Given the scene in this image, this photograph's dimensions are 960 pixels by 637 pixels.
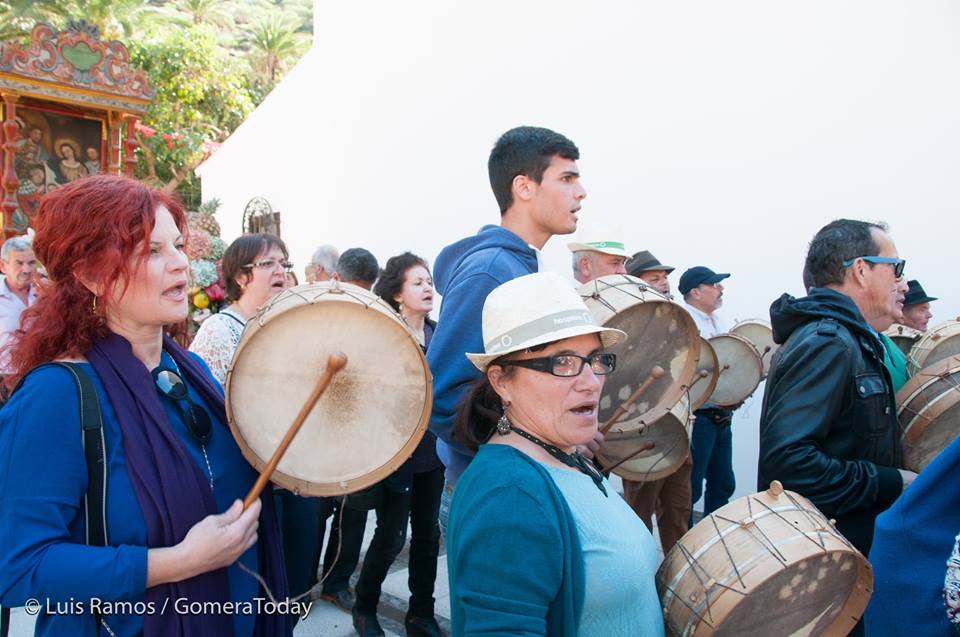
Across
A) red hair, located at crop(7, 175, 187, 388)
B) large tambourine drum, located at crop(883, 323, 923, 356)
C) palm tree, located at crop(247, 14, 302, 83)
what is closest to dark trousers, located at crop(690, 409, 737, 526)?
large tambourine drum, located at crop(883, 323, 923, 356)

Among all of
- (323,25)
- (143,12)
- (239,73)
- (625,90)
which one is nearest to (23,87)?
(323,25)

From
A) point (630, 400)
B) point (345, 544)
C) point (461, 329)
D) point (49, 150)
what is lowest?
point (345, 544)

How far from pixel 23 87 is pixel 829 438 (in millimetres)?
13950

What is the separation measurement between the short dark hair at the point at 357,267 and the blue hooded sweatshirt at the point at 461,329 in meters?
3.15

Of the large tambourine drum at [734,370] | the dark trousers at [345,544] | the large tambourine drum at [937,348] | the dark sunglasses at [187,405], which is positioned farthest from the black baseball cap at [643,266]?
the dark sunglasses at [187,405]

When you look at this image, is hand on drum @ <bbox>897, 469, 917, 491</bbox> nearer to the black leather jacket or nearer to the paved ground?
the black leather jacket

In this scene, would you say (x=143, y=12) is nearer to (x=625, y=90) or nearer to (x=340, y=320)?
(x=625, y=90)

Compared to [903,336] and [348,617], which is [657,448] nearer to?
[348,617]

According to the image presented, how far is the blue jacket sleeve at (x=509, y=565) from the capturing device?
1.50m

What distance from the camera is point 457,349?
2430mm

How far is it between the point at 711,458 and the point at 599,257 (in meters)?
2.40

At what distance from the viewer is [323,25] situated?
1258 centimetres

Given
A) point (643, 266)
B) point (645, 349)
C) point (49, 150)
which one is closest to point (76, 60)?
point (49, 150)

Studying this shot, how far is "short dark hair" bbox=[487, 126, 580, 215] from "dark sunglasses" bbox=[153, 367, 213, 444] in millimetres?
1427
